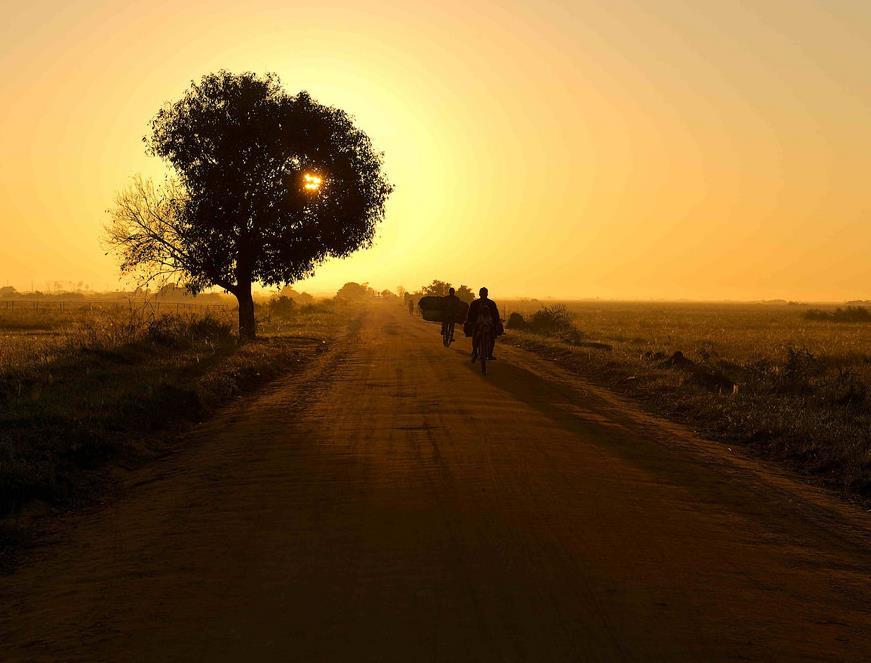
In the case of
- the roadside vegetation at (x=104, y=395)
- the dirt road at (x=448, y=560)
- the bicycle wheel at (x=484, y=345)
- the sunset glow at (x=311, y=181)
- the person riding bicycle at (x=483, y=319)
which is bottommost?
the dirt road at (x=448, y=560)

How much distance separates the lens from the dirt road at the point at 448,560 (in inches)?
199

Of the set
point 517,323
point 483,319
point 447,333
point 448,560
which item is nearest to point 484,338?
point 483,319

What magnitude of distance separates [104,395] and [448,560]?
1047 cm

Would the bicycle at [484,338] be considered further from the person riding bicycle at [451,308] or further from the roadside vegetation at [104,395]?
the person riding bicycle at [451,308]

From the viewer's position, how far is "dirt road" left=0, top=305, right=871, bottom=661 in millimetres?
5047

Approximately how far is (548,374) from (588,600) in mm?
18063

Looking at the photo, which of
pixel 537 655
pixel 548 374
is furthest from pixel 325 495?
pixel 548 374

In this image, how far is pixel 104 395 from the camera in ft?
48.9

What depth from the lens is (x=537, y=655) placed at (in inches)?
187

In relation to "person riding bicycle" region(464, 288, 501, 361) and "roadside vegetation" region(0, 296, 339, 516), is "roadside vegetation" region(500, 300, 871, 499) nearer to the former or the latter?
"person riding bicycle" region(464, 288, 501, 361)

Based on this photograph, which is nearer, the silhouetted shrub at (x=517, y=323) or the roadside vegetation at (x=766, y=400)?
the roadside vegetation at (x=766, y=400)

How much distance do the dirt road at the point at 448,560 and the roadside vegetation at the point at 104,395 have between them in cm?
96

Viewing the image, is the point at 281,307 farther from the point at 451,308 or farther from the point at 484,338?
the point at 484,338

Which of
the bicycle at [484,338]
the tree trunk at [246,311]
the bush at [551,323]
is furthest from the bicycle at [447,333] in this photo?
the bush at [551,323]
